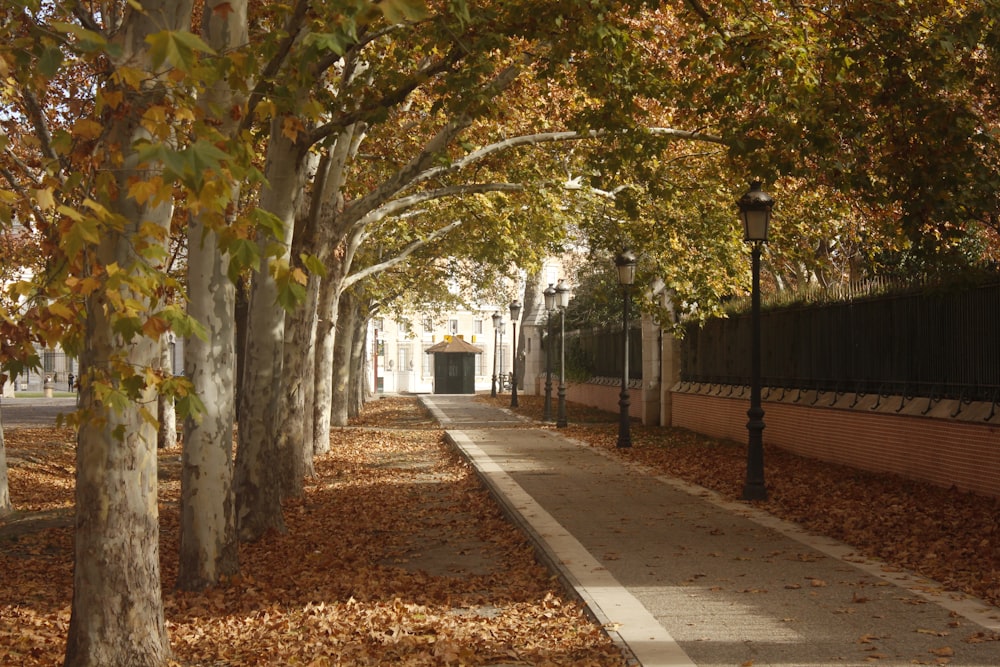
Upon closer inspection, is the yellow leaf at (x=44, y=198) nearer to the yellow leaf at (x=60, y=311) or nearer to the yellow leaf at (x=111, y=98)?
the yellow leaf at (x=60, y=311)

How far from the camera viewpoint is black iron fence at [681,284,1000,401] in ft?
47.8

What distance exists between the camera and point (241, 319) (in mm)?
28703

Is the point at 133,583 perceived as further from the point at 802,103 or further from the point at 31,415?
the point at 31,415

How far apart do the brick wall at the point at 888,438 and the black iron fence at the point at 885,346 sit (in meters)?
0.38

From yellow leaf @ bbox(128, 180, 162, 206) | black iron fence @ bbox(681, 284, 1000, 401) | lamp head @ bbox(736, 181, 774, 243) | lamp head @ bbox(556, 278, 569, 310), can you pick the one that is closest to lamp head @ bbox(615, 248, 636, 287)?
black iron fence @ bbox(681, 284, 1000, 401)

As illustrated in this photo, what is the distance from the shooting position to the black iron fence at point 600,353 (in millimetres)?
33875

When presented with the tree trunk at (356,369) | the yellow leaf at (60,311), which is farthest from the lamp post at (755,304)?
the tree trunk at (356,369)

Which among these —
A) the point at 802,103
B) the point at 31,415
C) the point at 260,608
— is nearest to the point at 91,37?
the point at 260,608

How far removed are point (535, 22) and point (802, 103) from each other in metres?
2.66

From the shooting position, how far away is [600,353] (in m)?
41.8

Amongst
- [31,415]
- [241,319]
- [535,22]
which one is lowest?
[31,415]

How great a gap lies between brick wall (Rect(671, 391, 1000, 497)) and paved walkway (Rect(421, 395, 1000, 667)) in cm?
247

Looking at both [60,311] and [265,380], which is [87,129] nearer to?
[60,311]

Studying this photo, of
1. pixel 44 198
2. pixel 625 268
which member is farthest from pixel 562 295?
pixel 44 198
